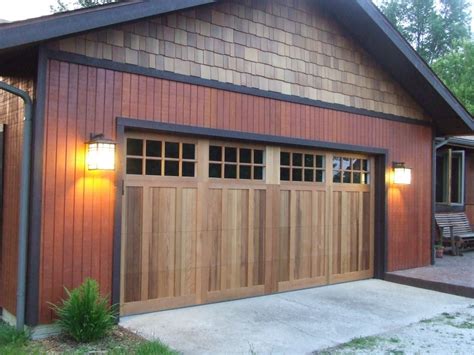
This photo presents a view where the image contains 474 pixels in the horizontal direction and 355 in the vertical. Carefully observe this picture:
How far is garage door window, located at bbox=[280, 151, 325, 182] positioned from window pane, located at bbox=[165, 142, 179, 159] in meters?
1.68

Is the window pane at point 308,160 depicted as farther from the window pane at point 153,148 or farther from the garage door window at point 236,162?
the window pane at point 153,148

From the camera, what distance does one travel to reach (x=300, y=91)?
279 inches

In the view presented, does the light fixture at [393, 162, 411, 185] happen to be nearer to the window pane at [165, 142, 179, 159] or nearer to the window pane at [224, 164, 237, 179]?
the window pane at [224, 164, 237, 179]

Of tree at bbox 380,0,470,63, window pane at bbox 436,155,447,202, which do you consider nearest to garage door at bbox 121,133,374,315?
window pane at bbox 436,155,447,202

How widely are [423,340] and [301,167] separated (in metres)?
3.02

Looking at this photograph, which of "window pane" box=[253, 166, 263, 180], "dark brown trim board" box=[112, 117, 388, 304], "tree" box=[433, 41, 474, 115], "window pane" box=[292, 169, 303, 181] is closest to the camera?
"dark brown trim board" box=[112, 117, 388, 304]

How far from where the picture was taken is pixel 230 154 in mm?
6516

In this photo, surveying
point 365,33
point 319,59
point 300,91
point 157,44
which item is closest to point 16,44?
point 157,44

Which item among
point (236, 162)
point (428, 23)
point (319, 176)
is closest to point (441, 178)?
point (319, 176)

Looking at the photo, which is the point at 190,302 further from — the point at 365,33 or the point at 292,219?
the point at 365,33

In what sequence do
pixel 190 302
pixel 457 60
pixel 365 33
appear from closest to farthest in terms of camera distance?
1. pixel 190 302
2. pixel 365 33
3. pixel 457 60

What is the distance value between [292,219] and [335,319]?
5.84 feet

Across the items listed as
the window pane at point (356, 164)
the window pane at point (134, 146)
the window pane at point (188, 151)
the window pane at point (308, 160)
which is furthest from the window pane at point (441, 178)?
the window pane at point (134, 146)

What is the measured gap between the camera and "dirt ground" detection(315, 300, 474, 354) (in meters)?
4.66
